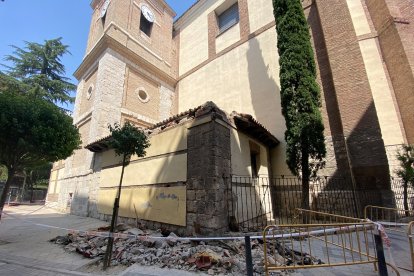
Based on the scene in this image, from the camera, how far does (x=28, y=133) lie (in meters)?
7.30

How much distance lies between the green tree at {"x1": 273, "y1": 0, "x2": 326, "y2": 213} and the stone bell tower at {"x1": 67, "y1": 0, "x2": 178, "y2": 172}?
9597 mm

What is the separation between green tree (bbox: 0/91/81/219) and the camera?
23.2ft

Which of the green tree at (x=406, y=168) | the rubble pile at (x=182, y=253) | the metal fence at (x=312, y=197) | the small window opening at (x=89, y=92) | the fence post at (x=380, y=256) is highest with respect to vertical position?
the small window opening at (x=89, y=92)

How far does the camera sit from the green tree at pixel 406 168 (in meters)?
8.45

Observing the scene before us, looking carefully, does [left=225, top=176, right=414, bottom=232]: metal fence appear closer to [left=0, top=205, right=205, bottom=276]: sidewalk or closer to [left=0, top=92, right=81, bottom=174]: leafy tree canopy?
[left=0, top=205, right=205, bottom=276]: sidewalk

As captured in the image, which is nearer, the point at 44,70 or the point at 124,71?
the point at 124,71

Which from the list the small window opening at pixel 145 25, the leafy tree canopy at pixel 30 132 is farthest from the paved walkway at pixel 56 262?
the small window opening at pixel 145 25

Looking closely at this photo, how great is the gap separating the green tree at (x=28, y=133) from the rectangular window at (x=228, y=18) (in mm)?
12859

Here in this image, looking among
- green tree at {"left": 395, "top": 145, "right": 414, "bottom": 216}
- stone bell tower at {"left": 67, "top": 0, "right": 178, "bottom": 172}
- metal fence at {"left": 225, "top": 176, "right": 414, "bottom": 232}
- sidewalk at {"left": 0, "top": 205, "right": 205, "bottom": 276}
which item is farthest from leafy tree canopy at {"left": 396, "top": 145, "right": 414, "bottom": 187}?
stone bell tower at {"left": 67, "top": 0, "right": 178, "bottom": 172}

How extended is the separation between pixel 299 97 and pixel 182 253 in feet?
23.2

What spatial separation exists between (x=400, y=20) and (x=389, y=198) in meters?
8.88

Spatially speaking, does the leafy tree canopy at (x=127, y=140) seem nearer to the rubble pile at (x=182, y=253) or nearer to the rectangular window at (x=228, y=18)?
the rubble pile at (x=182, y=253)

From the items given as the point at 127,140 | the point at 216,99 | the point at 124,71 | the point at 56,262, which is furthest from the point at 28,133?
the point at 216,99

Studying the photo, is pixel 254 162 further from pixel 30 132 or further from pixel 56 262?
pixel 30 132
